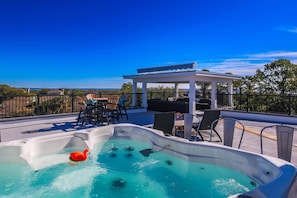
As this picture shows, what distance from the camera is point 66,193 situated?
10.7 ft

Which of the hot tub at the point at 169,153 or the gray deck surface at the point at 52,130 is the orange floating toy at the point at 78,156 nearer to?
the hot tub at the point at 169,153

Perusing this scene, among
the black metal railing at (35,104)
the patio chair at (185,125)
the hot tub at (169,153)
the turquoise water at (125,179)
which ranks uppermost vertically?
the black metal railing at (35,104)

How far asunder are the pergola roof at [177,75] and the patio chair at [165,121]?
353 cm

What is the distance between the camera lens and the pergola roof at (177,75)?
877 cm

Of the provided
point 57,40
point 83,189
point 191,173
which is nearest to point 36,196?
point 83,189

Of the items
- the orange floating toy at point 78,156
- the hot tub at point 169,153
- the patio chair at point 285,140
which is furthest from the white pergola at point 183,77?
the orange floating toy at point 78,156

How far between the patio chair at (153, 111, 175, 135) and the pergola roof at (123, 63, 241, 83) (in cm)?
353

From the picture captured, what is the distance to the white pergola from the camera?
887 centimetres

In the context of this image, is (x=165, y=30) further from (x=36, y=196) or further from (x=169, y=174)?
(x=36, y=196)

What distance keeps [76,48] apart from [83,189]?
14934 millimetres

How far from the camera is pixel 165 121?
5516mm

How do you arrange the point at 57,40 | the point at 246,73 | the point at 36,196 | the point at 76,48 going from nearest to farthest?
the point at 36,196, the point at 57,40, the point at 76,48, the point at 246,73

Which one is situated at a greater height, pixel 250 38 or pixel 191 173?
pixel 250 38

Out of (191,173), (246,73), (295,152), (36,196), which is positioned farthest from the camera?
(246,73)
